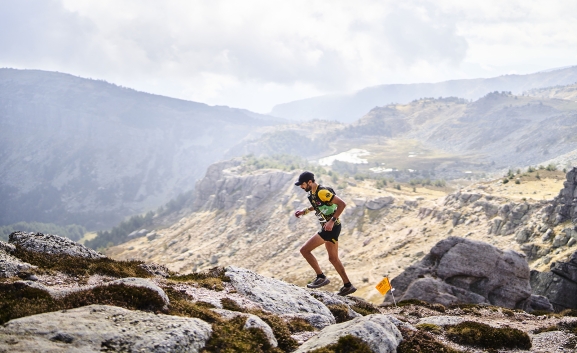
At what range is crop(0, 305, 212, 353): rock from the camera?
24.3 feet

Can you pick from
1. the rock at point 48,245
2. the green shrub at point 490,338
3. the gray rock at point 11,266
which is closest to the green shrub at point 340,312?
the green shrub at point 490,338

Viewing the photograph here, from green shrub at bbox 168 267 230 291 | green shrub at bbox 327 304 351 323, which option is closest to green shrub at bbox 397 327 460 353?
green shrub at bbox 327 304 351 323

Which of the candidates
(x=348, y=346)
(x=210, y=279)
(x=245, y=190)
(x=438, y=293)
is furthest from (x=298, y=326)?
(x=245, y=190)

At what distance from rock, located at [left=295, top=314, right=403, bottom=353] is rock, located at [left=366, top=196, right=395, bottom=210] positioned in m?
86.5

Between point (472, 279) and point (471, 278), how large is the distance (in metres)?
0.10

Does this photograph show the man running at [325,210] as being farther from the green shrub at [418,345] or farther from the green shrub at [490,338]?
the green shrub at [490,338]

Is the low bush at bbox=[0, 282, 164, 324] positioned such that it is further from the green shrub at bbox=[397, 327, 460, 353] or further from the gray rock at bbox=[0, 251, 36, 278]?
the green shrub at bbox=[397, 327, 460, 353]

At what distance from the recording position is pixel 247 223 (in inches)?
4747

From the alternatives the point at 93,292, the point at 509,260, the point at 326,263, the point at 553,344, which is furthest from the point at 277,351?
the point at 326,263

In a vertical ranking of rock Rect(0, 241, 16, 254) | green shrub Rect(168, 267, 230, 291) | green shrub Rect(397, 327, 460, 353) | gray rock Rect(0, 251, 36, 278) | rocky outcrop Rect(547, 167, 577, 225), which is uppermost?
rock Rect(0, 241, 16, 254)

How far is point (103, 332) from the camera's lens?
320 inches

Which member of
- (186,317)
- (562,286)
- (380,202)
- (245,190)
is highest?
(186,317)

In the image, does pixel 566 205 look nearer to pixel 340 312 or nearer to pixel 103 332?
pixel 340 312

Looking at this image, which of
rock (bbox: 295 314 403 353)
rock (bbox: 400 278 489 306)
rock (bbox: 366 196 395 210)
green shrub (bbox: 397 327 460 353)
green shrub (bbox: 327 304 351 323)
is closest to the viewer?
rock (bbox: 295 314 403 353)
